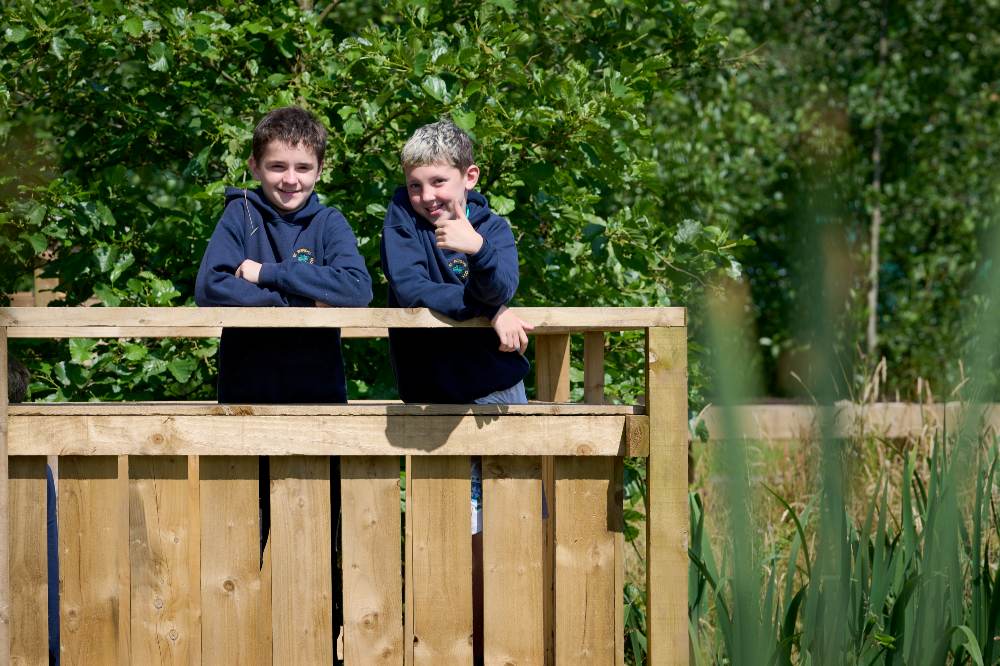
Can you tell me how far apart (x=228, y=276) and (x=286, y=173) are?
11.7 inches

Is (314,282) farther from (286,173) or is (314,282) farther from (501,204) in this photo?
(501,204)

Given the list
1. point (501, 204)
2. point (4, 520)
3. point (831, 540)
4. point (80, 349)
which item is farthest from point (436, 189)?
point (831, 540)

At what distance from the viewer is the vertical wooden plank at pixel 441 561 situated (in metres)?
→ 2.24

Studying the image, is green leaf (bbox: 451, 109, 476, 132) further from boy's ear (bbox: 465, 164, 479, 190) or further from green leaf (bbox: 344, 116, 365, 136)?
boy's ear (bbox: 465, 164, 479, 190)

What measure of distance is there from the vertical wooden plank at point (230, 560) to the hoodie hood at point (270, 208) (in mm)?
656

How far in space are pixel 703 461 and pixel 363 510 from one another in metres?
3.61

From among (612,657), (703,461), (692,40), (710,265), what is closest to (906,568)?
(612,657)

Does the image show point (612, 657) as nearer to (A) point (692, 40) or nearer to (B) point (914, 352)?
(A) point (692, 40)

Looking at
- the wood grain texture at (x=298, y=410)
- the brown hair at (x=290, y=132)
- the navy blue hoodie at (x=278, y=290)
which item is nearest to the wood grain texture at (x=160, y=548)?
the wood grain texture at (x=298, y=410)

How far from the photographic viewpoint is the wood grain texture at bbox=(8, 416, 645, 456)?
85.7 inches

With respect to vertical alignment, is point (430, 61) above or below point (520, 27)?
below

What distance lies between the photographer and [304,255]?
256 cm

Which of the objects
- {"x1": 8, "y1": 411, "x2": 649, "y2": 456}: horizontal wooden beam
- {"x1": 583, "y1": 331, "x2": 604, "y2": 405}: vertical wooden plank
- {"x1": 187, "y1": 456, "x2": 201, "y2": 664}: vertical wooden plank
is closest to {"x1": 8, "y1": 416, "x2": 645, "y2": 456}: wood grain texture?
{"x1": 8, "y1": 411, "x2": 649, "y2": 456}: horizontal wooden beam

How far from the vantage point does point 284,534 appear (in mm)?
2229
